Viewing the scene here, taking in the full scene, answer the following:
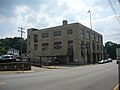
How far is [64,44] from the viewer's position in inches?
3073

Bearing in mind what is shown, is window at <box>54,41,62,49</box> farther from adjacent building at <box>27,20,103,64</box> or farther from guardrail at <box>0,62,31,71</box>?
guardrail at <box>0,62,31,71</box>

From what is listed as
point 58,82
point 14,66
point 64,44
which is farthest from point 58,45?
point 58,82

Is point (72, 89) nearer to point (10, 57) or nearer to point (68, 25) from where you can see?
point (10, 57)

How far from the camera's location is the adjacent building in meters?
75.2

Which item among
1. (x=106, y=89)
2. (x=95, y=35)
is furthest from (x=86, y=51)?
(x=106, y=89)

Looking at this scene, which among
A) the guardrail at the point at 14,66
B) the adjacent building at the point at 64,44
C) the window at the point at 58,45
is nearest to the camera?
the guardrail at the point at 14,66

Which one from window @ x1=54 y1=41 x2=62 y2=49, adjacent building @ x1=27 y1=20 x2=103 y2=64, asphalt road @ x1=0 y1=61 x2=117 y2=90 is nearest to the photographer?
asphalt road @ x1=0 y1=61 x2=117 y2=90

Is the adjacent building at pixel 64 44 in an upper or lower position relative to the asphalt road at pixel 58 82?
upper

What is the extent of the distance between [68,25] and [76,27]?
3.92 meters

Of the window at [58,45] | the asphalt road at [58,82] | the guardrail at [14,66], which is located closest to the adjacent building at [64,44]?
the window at [58,45]

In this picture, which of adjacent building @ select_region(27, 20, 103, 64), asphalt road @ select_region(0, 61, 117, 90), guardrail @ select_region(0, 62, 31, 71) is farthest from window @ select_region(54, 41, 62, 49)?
asphalt road @ select_region(0, 61, 117, 90)

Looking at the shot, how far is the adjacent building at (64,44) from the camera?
7525 cm

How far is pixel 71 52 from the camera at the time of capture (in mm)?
75938

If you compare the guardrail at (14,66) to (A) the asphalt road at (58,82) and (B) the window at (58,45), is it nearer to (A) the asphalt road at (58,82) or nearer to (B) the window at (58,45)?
(A) the asphalt road at (58,82)
